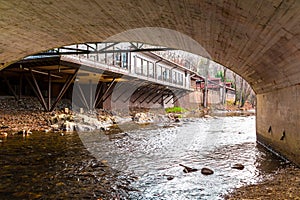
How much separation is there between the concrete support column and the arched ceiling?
293mm

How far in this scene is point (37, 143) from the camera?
710 cm

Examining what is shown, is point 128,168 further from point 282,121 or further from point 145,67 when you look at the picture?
point 145,67

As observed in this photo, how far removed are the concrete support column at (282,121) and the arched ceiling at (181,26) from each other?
11.5 inches

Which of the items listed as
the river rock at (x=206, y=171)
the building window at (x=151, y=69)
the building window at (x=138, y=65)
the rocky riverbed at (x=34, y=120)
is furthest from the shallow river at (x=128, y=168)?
the building window at (x=151, y=69)

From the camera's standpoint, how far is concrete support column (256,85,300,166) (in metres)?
4.64

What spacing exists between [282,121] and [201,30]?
2.75 meters

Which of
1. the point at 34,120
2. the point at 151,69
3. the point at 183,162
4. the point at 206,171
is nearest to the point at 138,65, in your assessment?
the point at 151,69

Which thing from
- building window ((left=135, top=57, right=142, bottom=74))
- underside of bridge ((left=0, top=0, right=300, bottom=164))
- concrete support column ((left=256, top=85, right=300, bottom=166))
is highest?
building window ((left=135, top=57, right=142, bottom=74))

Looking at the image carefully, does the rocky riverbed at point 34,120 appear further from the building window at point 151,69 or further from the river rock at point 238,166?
the building window at point 151,69

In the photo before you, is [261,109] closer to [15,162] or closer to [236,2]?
[236,2]

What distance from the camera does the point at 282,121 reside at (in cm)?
548

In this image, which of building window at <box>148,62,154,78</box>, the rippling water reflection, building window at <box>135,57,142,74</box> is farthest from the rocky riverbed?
building window at <box>148,62,154,78</box>

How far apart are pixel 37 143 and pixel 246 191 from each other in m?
5.76

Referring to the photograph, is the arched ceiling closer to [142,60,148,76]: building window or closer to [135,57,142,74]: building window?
[135,57,142,74]: building window
